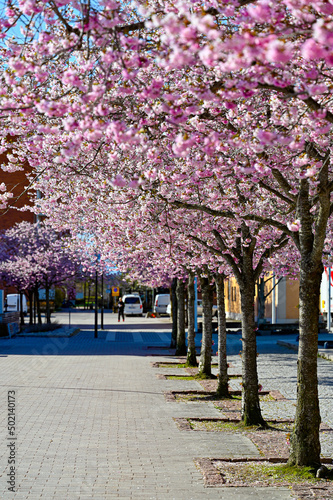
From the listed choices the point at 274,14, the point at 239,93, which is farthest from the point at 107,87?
the point at 274,14

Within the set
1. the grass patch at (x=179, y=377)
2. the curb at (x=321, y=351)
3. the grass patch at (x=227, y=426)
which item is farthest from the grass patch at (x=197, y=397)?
the curb at (x=321, y=351)

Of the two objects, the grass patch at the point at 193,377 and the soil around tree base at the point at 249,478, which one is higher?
the soil around tree base at the point at 249,478

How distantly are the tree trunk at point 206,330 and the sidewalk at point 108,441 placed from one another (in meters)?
0.94

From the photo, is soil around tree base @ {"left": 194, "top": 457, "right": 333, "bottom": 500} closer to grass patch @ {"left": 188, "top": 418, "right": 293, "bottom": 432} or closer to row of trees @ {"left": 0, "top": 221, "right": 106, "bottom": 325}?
grass patch @ {"left": 188, "top": 418, "right": 293, "bottom": 432}

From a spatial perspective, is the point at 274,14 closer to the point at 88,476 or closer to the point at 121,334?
the point at 88,476

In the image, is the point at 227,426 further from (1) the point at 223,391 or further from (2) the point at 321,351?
(2) the point at 321,351

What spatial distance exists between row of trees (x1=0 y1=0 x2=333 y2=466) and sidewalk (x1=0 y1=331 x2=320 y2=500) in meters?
1.44

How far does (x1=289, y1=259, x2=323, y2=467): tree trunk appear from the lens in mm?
7691

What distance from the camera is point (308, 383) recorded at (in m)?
7.75

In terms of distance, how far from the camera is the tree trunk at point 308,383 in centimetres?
769

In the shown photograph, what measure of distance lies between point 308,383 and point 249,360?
346cm

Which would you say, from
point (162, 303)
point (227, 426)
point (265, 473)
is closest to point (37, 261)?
point (162, 303)

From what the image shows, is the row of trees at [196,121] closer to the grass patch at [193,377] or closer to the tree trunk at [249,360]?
the tree trunk at [249,360]

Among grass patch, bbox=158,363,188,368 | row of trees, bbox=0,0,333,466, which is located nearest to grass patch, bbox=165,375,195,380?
grass patch, bbox=158,363,188,368
